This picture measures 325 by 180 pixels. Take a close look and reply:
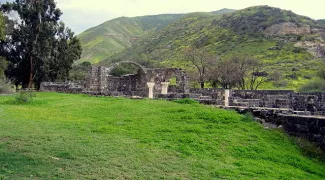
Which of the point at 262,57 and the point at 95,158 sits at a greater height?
the point at 262,57

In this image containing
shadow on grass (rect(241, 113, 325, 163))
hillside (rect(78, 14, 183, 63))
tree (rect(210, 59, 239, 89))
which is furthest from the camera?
hillside (rect(78, 14, 183, 63))

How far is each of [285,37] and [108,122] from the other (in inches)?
2407

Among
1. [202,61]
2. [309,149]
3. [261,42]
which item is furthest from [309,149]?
[261,42]

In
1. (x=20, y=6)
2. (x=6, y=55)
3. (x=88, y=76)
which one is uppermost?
(x=20, y=6)

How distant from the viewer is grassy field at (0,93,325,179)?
646 centimetres

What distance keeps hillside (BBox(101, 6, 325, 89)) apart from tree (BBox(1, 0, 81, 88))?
76.6 ft

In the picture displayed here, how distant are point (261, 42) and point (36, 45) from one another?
4349 centimetres

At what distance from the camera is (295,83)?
44.0 m

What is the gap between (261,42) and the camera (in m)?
62.5

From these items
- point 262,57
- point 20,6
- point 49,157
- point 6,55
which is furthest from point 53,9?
point 262,57

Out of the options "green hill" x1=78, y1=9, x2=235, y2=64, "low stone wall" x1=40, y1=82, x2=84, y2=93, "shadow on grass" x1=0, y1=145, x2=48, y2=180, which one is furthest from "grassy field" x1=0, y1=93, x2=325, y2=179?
"green hill" x1=78, y1=9, x2=235, y2=64

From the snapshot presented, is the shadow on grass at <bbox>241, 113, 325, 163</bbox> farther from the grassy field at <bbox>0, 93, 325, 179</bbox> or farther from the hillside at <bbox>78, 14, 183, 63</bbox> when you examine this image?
the hillside at <bbox>78, 14, 183, 63</bbox>

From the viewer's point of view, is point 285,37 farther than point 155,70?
Yes

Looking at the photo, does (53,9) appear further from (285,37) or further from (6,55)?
(285,37)
